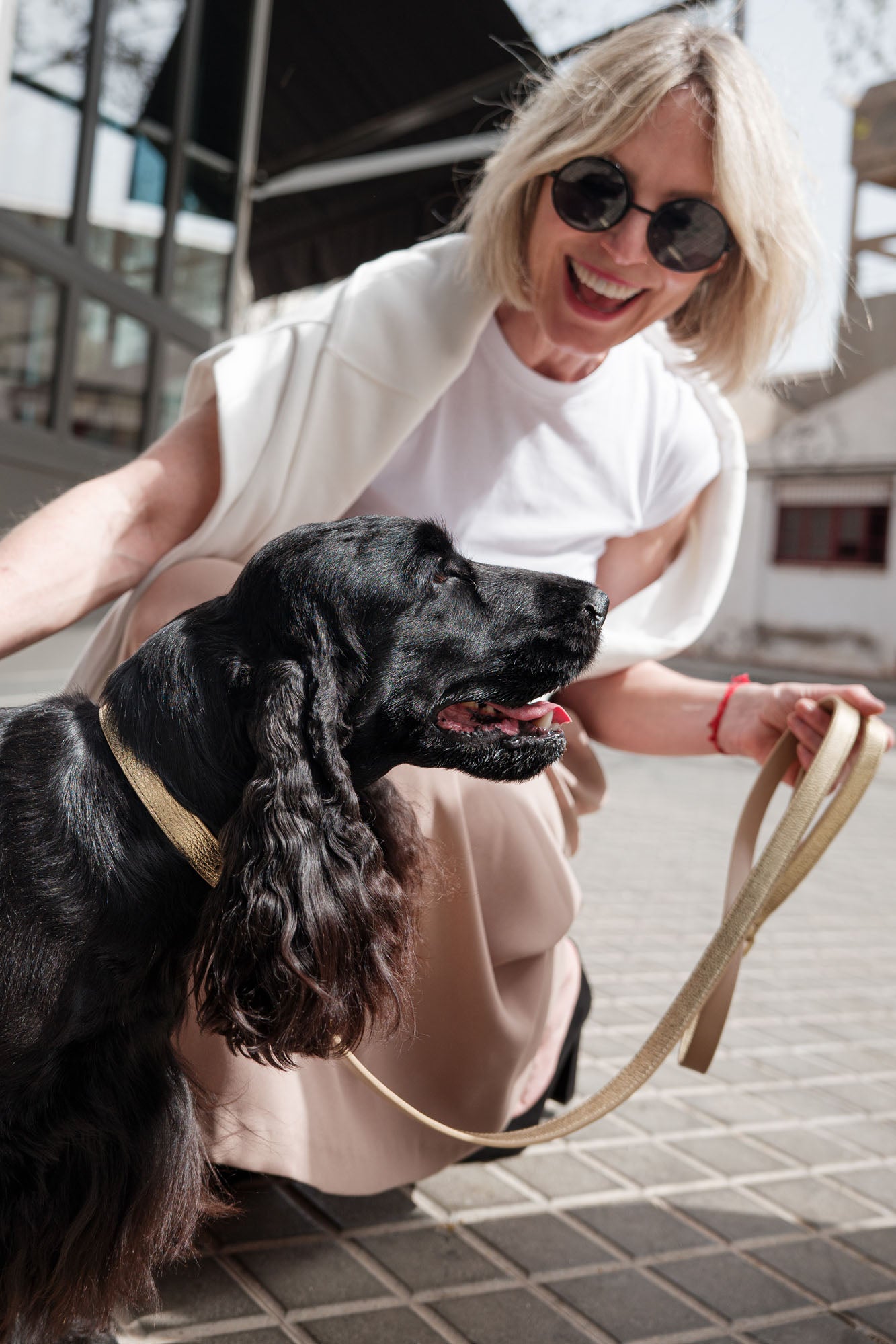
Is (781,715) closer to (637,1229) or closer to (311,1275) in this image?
(637,1229)

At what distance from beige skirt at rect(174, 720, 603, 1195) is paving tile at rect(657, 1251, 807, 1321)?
444 mm

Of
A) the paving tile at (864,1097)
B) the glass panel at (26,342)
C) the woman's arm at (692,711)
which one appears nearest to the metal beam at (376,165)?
the glass panel at (26,342)

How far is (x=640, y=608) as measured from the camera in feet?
9.41

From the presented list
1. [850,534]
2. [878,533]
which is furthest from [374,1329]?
[850,534]

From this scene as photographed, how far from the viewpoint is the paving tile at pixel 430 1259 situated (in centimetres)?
209

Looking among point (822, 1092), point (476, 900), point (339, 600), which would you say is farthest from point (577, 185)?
point (822, 1092)

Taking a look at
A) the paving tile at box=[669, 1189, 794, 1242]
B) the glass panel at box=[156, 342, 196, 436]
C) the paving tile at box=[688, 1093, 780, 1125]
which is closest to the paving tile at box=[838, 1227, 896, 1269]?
the paving tile at box=[669, 1189, 794, 1242]

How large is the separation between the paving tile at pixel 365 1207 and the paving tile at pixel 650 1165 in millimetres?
520

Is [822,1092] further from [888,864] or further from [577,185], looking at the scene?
[888,864]

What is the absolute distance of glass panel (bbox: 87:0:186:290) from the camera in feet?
34.5

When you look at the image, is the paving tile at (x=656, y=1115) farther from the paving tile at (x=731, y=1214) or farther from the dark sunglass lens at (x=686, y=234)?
the dark sunglass lens at (x=686, y=234)

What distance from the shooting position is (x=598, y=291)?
8.19 ft

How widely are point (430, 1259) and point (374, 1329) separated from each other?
0.26 m

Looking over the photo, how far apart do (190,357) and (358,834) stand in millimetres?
11710
